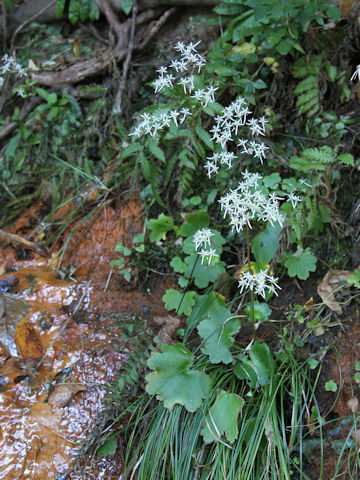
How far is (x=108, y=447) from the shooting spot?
237 centimetres

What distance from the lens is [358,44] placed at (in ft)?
9.97

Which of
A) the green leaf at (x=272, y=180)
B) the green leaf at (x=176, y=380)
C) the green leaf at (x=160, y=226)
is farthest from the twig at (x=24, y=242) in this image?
the green leaf at (x=272, y=180)

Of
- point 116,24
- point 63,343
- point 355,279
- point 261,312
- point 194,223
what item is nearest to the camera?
point 355,279

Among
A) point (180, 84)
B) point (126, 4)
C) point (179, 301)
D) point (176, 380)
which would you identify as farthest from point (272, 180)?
point (126, 4)

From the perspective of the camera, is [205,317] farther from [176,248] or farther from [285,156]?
[285,156]

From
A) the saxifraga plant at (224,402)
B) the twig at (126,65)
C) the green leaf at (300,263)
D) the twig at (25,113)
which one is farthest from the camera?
the twig at (25,113)

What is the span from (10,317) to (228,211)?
69.6 inches

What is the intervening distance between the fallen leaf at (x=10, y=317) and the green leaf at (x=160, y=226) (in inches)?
42.3

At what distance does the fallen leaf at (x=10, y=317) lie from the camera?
2.76 metres

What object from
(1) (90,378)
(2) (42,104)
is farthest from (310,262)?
(2) (42,104)

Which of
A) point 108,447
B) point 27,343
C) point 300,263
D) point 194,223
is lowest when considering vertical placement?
point 108,447

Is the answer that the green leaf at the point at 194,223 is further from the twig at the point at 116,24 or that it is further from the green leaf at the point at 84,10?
the green leaf at the point at 84,10

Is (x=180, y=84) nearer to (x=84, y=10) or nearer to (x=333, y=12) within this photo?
(x=333, y=12)

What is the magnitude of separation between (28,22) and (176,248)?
315cm
